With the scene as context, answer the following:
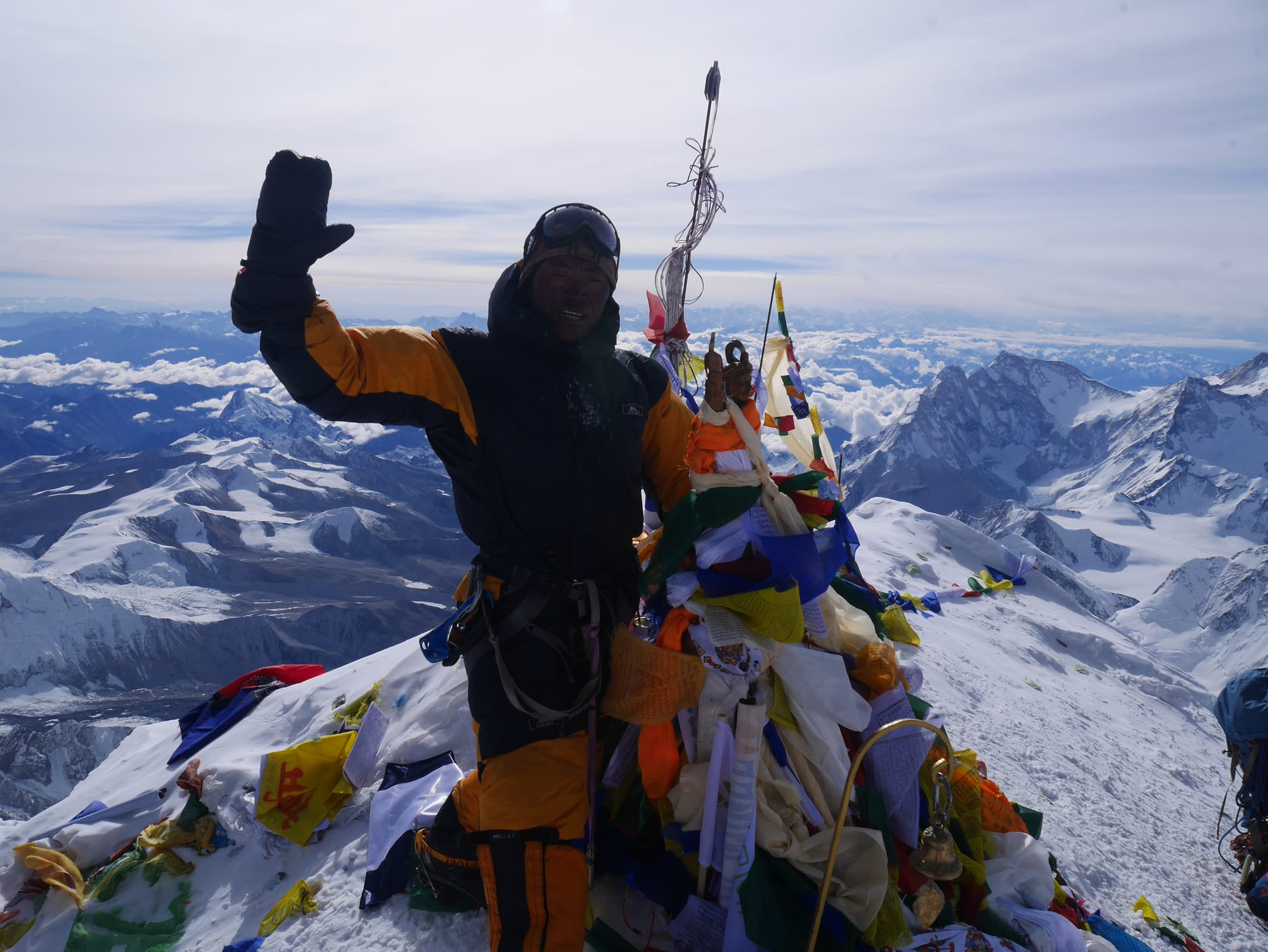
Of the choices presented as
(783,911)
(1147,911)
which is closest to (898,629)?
(1147,911)

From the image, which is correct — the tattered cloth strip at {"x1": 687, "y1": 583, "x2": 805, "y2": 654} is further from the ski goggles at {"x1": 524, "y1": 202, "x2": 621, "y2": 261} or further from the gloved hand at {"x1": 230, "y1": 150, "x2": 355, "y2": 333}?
the gloved hand at {"x1": 230, "y1": 150, "x2": 355, "y2": 333}

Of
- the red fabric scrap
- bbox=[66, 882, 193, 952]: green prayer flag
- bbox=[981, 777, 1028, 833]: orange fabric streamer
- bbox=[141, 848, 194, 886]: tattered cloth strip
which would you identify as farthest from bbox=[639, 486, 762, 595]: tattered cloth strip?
the red fabric scrap

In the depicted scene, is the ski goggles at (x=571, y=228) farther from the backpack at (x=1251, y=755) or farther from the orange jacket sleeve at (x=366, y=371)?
the backpack at (x=1251, y=755)

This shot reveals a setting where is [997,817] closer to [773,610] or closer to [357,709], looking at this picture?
[773,610]

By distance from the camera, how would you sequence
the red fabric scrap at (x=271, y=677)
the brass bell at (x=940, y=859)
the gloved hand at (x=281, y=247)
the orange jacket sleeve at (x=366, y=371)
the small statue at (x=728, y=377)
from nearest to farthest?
1. the gloved hand at (x=281, y=247)
2. the orange jacket sleeve at (x=366, y=371)
3. the brass bell at (x=940, y=859)
4. the small statue at (x=728, y=377)
5. the red fabric scrap at (x=271, y=677)

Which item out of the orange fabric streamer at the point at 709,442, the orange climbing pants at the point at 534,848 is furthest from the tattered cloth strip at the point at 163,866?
the orange fabric streamer at the point at 709,442

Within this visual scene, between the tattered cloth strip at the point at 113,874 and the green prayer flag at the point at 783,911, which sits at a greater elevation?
the green prayer flag at the point at 783,911

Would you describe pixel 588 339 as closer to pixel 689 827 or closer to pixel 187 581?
pixel 689 827

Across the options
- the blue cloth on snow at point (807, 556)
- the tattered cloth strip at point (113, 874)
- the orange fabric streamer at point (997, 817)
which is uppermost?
the blue cloth on snow at point (807, 556)

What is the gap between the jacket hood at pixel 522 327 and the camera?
3877mm

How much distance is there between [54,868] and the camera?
5.45 meters

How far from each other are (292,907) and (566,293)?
459 cm

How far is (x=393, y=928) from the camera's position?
4312 mm

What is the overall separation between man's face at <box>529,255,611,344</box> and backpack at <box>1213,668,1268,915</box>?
24.2 ft
